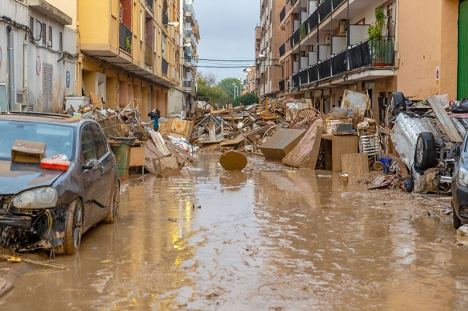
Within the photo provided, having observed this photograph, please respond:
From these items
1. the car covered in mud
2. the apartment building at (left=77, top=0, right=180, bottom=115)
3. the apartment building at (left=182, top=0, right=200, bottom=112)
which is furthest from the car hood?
the apartment building at (left=182, top=0, right=200, bottom=112)

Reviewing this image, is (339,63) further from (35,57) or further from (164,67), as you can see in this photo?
(35,57)

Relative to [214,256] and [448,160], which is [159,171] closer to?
[448,160]

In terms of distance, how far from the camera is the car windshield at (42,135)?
804 cm

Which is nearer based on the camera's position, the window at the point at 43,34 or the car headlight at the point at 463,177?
the car headlight at the point at 463,177

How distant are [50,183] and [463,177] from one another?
18.1 ft

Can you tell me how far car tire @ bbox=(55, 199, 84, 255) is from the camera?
711 cm

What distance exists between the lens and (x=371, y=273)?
267 inches

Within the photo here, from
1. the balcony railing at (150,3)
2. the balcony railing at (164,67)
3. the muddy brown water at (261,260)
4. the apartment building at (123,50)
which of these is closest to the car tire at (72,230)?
the muddy brown water at (261,260)

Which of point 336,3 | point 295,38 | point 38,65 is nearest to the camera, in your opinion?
point 38,65

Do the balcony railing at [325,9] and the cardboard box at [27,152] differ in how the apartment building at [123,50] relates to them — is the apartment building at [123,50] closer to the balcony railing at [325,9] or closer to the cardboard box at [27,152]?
the balcony railing at [325,9]

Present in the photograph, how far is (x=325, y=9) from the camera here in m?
37.0

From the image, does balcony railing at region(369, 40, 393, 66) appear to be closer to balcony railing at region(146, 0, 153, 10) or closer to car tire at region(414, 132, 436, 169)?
car tire at region(414, 132, 436, 169)

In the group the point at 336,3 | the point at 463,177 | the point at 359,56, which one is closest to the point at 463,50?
the point at 359,56

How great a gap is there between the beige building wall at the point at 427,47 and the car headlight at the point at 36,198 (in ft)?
51.8
